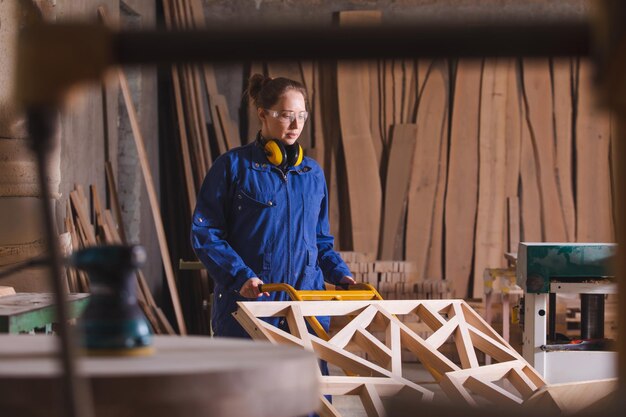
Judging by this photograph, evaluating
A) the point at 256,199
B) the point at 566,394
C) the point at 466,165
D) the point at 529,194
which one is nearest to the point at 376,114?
the point at 466,165

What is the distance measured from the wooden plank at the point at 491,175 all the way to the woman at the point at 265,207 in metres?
4.91

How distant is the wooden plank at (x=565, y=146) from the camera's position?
365 inches

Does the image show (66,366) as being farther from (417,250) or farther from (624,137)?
(417,250)

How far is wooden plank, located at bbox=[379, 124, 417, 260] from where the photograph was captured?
30.3 ft

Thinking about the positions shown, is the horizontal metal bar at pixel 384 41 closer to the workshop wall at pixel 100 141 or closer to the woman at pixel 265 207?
the woman at pixel 265 207

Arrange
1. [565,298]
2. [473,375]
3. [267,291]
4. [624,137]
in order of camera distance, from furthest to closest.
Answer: [565,298] → [267,291] → [473,375] → [624,137]

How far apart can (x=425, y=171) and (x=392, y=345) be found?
18.3ft

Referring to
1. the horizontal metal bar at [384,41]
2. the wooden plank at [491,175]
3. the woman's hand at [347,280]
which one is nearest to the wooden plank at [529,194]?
the wooden plank at [491,175]

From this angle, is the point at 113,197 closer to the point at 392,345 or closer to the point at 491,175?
the point at 491,175

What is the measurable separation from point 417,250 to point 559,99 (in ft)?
6.61

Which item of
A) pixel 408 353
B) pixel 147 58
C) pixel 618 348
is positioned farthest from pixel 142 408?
pixel 408 353

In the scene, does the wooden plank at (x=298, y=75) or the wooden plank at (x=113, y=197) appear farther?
the wooden plank at (x=298, y=75)

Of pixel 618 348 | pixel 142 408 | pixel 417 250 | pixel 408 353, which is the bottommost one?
pixel 408 353

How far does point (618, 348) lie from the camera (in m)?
0.78
